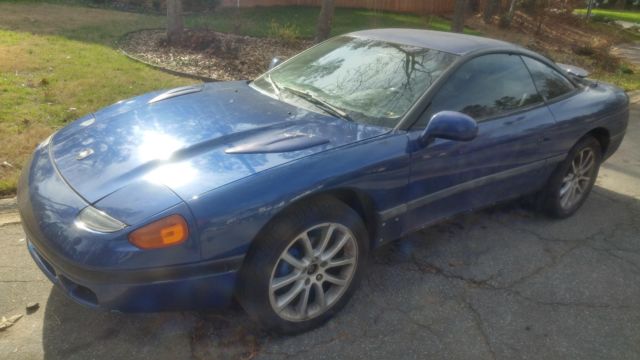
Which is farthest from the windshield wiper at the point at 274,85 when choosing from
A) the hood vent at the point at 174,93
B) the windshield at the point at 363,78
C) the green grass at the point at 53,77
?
the green grass at the point at 53,77

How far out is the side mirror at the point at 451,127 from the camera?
2895 millimetres

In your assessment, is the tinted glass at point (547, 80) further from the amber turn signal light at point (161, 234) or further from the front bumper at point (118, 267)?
the amber turn signal light at point (161, 234)

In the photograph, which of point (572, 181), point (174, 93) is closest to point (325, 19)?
point (572, 181)

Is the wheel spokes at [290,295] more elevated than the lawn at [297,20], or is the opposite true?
the wheel spokes at [290,295]

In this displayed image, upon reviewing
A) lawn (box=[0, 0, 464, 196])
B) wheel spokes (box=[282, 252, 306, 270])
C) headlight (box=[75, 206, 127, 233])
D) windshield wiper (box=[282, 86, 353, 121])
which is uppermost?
windshield wiper (box=[282, 86, 353, 121])

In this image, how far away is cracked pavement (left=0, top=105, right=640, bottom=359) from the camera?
8.66 feet

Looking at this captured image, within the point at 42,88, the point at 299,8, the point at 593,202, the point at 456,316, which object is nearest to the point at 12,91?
the point at 42,88

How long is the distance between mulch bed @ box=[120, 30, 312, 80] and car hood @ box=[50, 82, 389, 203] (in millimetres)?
4505

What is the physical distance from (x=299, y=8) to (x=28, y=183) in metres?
16.4

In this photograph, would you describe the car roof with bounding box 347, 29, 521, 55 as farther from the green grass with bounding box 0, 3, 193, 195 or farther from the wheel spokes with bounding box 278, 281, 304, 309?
the green grass with bounding box 0, 3, 193, 195

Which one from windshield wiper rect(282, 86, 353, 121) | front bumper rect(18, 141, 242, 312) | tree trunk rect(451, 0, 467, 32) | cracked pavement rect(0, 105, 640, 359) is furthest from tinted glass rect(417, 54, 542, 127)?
tree trunk rect(451, 0, 467, 32)

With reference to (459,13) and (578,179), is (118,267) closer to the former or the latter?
(578,179)

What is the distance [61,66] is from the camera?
768cm

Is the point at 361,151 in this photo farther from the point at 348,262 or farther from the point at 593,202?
the point at 593,202
